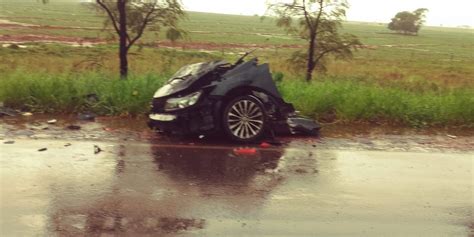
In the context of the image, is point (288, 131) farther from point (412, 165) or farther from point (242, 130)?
point (412, 165)

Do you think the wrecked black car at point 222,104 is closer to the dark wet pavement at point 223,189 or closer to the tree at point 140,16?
the dark wet pavement at point 223,189

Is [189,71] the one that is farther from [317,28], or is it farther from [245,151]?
[317,28]

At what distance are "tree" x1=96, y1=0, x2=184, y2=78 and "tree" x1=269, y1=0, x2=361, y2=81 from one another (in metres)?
4.84

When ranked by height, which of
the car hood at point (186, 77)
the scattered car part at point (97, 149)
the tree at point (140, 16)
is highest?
the tree at point (140, 16)

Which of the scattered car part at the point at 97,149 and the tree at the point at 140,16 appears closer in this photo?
the scattered car part at the point at 97,149

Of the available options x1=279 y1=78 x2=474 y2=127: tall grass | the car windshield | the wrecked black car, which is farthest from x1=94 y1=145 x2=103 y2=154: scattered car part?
x1=279 y1=78 x2=474 y2=127: tall grass

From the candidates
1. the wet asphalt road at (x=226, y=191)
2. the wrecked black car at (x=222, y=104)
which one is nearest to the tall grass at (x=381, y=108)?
the wrecked black car at (x=222, y=104)

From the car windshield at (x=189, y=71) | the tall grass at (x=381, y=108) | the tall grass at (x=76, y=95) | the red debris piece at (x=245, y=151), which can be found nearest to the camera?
the red debris piece at (x=245, y=151)

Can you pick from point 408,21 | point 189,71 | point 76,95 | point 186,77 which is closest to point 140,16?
point 76,95

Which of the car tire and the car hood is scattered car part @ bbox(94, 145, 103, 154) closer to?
the car hood

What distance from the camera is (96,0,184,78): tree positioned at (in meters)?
11.4

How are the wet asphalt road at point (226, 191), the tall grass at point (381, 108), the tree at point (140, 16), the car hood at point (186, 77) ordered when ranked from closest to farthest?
the wet asphalt road at point (226, 191) → the car hood at point (186, 77) → the tall grass at point (381, 108) → the tree at point (140, 16)

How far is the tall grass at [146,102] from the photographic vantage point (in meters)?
9.23

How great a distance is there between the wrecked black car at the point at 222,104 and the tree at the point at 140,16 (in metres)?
4.03
